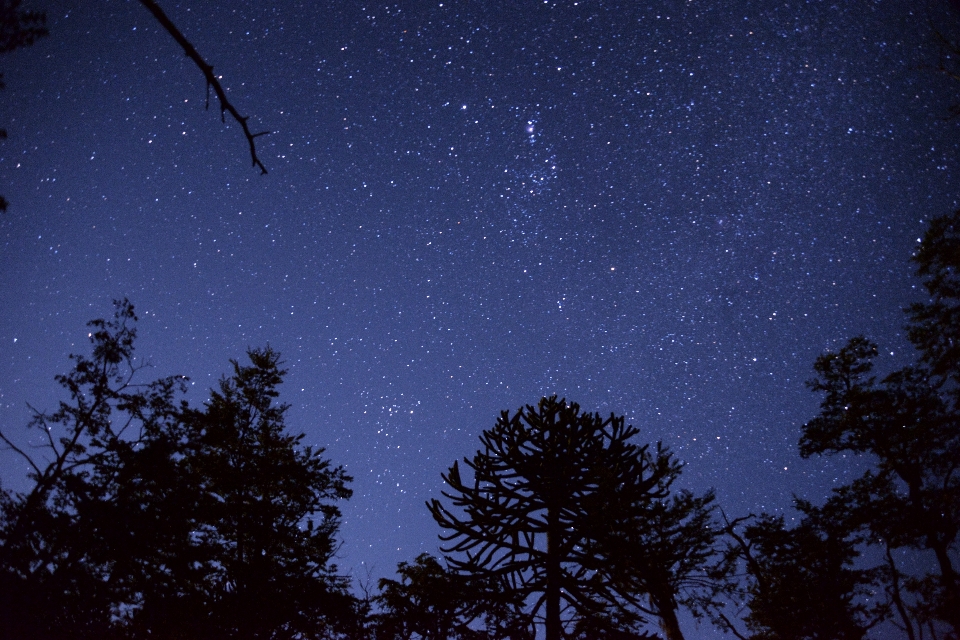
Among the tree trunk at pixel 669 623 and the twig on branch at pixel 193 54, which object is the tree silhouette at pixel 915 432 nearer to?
the tree trunk at pixel 669 623

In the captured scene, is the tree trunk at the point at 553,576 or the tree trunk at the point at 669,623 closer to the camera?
the tree trunk at the point at 553,576

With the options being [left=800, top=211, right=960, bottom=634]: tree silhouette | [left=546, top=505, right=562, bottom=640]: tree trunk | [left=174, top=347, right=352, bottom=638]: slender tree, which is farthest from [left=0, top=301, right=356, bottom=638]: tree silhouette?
[left=800, top=211, right=960, bottom=634]: tree silhouette

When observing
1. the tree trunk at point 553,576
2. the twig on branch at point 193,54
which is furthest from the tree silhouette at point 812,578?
the twig on branch at point 193,54

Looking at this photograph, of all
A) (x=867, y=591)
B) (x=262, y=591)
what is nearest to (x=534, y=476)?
(x=262, y=591)

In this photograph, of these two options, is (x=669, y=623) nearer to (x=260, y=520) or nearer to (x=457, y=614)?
(x=457, y=614)

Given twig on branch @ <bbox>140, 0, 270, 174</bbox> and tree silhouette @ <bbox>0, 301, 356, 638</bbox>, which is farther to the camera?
tree silhouette @ <bbox>0, 301, 356, 638</bbox>

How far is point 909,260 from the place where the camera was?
15383 mm

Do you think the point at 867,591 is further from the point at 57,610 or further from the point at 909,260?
the point at 57,610

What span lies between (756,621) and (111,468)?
29336mm

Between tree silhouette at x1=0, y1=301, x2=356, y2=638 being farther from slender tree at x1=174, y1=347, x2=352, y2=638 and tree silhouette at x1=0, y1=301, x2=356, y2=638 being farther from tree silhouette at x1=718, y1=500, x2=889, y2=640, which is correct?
tree silhouette at x1=718, y1=500, x2=889, y2=640

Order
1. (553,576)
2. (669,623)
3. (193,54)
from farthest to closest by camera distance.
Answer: (669,623), (553,576), (193,54)

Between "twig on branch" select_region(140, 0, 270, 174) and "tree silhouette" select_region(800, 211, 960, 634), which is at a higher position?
"tree silhouette" select_region(800, 211, 960, 634)

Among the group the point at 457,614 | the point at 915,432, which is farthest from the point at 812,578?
the point at 457,614

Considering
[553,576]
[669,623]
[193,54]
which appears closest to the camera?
[193,54]
